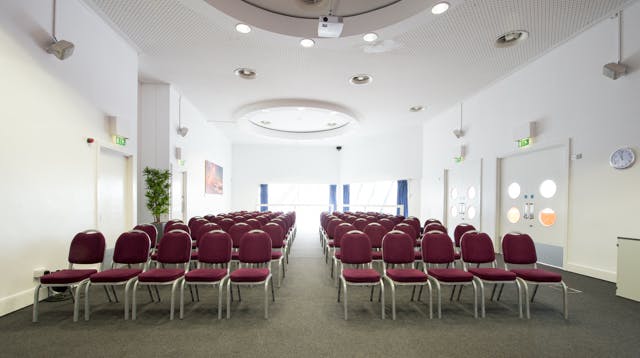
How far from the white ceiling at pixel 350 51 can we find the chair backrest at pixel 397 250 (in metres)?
3.71

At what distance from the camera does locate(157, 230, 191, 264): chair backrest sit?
14.8 ft

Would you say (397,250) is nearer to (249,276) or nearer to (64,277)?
(249,276)

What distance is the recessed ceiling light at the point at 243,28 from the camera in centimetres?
567

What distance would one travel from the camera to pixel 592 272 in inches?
229

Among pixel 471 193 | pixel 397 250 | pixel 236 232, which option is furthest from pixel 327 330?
pixel 471 193

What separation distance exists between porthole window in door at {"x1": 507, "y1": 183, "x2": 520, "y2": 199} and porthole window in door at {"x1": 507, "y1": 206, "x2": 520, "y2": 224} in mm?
304

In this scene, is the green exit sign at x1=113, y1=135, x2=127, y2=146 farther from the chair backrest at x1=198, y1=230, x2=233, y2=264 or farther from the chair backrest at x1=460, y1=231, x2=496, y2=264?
the chair backrest at x1=460, y1=231, x2=496, y2=264

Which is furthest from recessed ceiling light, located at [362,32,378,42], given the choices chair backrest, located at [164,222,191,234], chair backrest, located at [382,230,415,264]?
chair backrest, located at [164,222,191,234]

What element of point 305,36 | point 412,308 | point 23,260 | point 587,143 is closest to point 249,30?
point 305,36

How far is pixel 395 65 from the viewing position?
7.49 meters

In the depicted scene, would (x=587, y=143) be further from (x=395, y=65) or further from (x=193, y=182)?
(x=193, y=182)

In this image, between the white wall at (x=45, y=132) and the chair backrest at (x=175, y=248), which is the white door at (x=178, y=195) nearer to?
the white wall at (x=45, y=132)

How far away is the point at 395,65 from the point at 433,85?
1904mm

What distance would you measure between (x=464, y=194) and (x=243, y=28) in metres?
8.19
